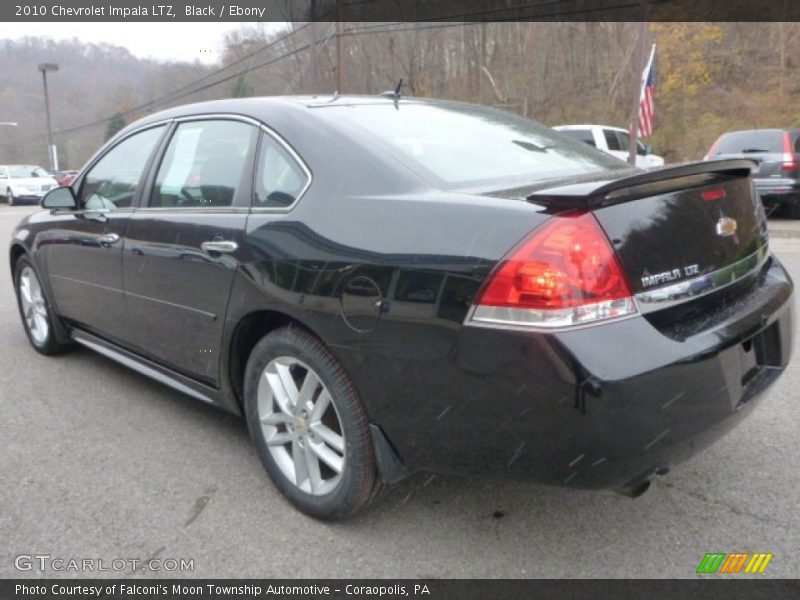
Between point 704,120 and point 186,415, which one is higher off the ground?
point 704,120

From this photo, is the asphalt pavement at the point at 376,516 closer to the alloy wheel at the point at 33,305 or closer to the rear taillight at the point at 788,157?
the alloy wheel at the point at 33,305

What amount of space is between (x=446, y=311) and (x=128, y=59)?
28.3 m

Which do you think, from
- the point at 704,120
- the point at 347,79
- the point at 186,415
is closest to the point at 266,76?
the point at 347,79

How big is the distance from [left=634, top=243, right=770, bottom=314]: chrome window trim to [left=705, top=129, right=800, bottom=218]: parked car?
31.7 ft

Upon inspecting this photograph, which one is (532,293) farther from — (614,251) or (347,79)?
(347,79)

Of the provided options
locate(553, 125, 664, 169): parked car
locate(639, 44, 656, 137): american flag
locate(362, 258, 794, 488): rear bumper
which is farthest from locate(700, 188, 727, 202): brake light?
locate(639, 44, 656, 137): american flag

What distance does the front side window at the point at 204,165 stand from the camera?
284 centimetres

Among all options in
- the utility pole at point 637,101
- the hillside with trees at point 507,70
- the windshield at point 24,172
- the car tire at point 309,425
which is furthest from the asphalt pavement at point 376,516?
the windshield at point 24,172

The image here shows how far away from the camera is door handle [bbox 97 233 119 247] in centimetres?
343

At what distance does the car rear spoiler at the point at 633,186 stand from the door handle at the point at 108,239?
7.66 feet

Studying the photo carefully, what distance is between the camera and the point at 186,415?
352cm

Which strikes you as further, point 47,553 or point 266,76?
point 266,76

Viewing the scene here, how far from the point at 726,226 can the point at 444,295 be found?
1.01 meters
